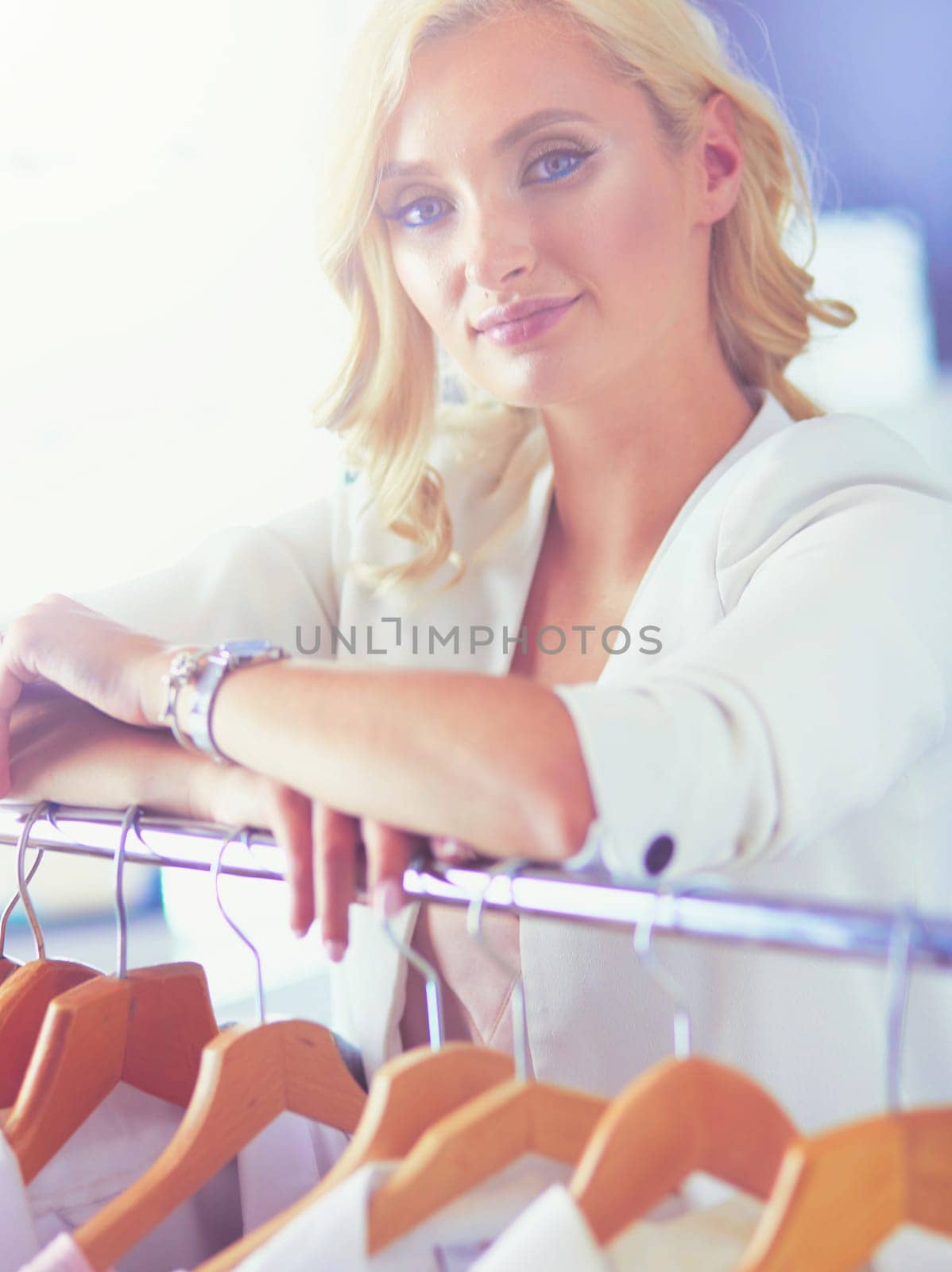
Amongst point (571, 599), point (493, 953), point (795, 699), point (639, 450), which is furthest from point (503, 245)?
point (493, 953)

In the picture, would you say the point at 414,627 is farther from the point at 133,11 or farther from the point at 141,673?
Answer: the point at 133,11

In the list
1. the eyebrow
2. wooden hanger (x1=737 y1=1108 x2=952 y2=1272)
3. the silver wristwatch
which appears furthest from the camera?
the eyebrow

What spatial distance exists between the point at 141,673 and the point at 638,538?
2.15 feet

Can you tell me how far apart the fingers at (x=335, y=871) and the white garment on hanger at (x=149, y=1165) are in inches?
6.4

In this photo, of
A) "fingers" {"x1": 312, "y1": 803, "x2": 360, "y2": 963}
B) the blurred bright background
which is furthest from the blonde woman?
the blurred bright background

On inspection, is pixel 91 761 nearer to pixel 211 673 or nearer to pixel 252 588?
pixel 211 673

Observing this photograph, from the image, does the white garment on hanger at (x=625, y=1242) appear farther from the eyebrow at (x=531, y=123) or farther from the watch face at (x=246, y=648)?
the eyebrow at (x=531, y=123)

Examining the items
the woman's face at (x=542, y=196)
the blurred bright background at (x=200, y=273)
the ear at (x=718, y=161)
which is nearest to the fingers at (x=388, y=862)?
the woman's face at (x=542, y=196)

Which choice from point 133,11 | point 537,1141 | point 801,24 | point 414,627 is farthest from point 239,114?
point 537,1141

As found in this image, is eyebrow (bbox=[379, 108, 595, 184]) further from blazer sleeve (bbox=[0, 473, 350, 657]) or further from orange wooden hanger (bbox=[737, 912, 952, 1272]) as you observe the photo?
orange wooden hanger (bbox=[737, 912, 952, 1272])

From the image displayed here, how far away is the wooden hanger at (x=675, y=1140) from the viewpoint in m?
0.58

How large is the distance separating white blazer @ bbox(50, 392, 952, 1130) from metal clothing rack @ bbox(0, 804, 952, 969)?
60 mm

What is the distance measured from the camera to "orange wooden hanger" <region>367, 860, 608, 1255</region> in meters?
0.63

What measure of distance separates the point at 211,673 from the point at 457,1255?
382 mm
